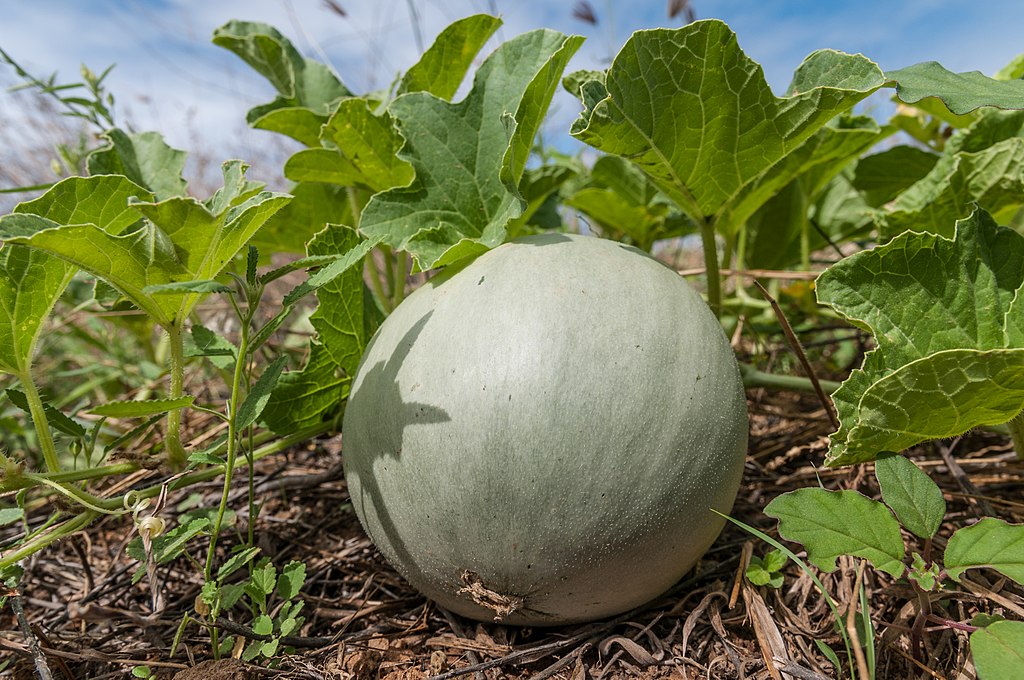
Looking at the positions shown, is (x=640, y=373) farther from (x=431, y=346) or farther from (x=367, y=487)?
(x=367, y=487)

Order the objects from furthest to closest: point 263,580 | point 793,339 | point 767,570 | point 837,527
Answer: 1. point 793,339
2. point 767,570
3. point 263,580
4. point 837,527

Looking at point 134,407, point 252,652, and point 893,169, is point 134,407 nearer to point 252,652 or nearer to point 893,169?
point 252,652

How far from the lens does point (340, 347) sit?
4.52 ft

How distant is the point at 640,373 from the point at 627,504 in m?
0.19

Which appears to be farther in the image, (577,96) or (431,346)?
(577,96)

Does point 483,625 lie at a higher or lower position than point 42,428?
lower

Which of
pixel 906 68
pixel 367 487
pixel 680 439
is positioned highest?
pixel 906 68

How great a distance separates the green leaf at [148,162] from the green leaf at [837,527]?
4.69ft

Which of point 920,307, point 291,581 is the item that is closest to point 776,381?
point 920,307

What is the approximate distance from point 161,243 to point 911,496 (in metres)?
1.15

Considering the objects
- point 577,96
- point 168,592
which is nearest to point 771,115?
point 577,96

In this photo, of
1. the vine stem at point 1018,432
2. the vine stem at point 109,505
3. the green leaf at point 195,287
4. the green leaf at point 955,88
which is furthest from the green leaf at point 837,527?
the vine stem at point 109,505

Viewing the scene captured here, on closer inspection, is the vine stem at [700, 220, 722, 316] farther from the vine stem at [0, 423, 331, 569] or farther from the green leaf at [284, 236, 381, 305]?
the vine stem at [0, 423, 331, 569]

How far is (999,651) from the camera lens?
818mm
